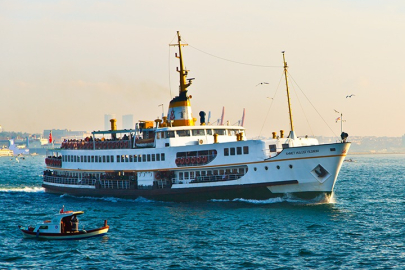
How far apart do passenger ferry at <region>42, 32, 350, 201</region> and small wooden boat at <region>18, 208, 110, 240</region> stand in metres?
13.8

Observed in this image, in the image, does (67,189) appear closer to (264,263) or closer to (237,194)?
(237,194)

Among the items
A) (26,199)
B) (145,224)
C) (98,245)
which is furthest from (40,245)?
(26,199)

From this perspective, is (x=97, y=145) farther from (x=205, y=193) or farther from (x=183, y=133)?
(x=205, y=193)

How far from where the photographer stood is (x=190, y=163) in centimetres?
4741

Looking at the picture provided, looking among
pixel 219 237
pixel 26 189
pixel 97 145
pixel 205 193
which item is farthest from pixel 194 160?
pixel 26 189

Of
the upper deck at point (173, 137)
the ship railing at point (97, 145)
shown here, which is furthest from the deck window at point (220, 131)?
the ship railing at point (97, 145)

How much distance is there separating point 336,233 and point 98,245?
1532 centimetres

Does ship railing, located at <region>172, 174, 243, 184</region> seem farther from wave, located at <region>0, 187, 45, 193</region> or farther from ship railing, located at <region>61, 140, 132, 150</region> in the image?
wave, located at <region>0, 187, 45, 193</region>

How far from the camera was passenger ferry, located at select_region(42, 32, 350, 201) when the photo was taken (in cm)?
4316

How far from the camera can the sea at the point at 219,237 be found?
2873 cm

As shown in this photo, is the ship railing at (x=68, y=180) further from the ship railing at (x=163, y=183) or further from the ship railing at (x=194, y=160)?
the ship railing at (x=194, y=160)

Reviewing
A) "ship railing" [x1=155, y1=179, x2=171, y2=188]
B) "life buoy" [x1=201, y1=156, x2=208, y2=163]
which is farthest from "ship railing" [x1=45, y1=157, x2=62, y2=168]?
"life buoy" [x1=201, y1=156, x2=208, y2=163]

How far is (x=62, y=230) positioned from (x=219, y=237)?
1020cm

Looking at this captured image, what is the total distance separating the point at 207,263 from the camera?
28547 mm
